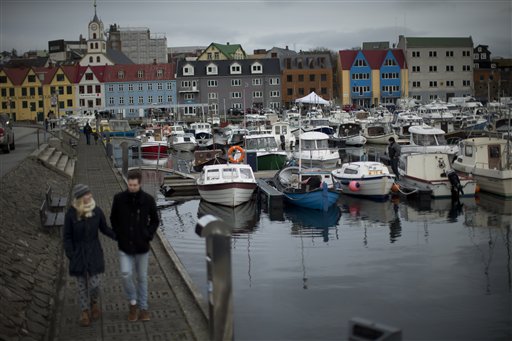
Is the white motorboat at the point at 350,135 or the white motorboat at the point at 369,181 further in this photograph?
the white motorboat at the point at 350,135

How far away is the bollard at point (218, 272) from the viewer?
9633 mm

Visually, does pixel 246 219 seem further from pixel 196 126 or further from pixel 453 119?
pixel 453 119

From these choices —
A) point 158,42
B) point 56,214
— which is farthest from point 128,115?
point 56,214

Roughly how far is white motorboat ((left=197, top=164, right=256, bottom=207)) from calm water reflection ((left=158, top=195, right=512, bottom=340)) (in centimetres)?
48

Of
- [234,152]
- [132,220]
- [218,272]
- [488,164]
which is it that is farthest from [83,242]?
[234,152]

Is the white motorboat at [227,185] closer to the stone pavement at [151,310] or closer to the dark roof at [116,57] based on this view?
the stone pavement at [151,310]

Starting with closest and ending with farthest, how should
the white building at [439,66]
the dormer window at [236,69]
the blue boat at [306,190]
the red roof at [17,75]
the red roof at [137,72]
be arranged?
the blue boat at [306,190] → the dormer window at [236,69] → the red roof at [137,72] → the red roof at [17,75] → the white building at [439,66]

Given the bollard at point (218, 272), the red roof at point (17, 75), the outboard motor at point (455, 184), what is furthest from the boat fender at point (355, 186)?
Answer: the red roof at point (17, 75)

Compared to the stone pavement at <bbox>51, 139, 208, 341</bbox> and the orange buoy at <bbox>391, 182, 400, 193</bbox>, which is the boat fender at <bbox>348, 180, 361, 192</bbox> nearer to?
the orange buoy at <bbox>391, 182, 400, 193</bbox>

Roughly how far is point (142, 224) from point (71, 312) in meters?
2.41

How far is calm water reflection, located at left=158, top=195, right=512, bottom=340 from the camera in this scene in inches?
572

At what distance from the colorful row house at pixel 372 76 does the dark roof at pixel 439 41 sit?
270 cm

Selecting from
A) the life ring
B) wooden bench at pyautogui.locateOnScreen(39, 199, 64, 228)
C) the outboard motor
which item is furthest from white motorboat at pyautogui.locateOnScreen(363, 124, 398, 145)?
wooden bench at pyautogui.locateOnScreen(39, 199, 64, 228)

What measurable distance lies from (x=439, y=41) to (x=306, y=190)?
302 feet
